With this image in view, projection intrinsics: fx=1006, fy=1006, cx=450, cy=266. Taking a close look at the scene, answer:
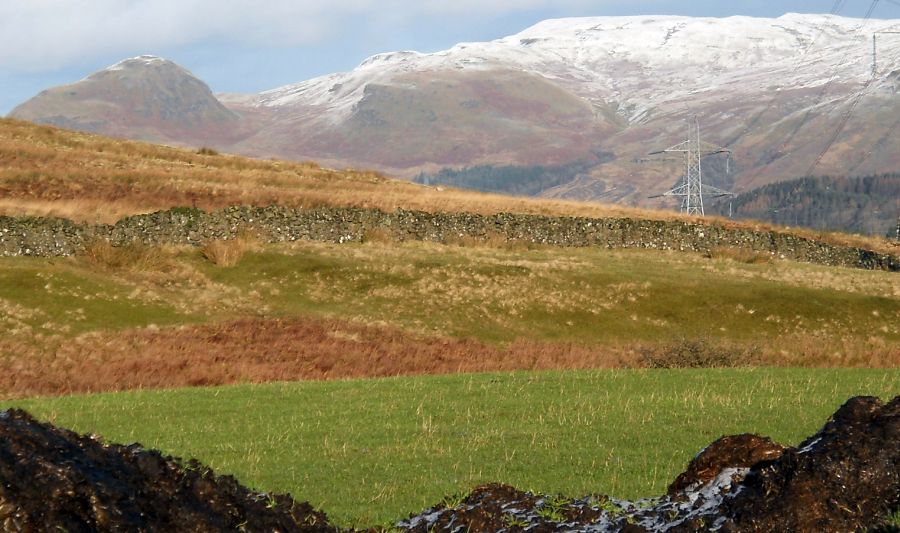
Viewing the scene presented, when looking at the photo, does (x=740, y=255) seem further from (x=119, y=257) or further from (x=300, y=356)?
(x=119, y=257)

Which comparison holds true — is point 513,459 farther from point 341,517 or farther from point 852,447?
point 852,447

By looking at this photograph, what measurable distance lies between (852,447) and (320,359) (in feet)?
90.2

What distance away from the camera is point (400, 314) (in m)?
43.0

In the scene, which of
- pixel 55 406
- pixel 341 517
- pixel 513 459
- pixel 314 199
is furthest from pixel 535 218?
pixel 341 517

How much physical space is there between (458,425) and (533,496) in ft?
32.9

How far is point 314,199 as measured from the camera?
62.1 m

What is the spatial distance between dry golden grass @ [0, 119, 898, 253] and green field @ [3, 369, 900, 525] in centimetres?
2875

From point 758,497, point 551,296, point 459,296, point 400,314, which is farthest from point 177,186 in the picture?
point 758,497

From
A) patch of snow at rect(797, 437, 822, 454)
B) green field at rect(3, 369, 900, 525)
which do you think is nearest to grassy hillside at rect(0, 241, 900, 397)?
green field at rect(3, 369, 900, 525)

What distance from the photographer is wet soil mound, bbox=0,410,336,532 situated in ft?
23.5

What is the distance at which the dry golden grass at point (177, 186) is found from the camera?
187 feet

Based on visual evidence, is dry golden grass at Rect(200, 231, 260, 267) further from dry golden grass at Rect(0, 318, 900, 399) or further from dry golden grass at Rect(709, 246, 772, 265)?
dry golden grass at Rect(709, 246, 772, 265)

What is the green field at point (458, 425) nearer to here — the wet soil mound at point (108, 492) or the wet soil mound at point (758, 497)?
the wet soil mound at point (758, 497)

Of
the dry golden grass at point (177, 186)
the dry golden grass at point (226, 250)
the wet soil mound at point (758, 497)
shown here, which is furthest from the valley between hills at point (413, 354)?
the dry golden grass at point (177, 186)
